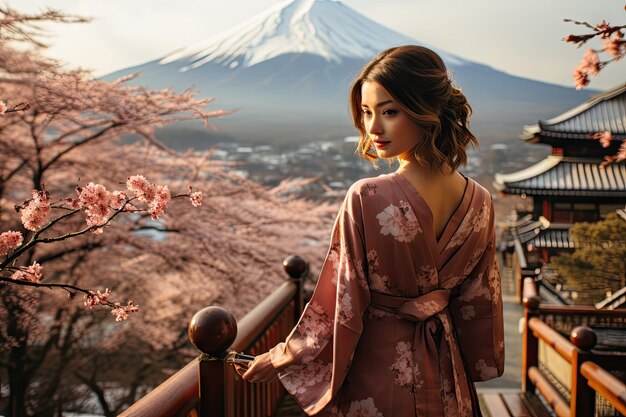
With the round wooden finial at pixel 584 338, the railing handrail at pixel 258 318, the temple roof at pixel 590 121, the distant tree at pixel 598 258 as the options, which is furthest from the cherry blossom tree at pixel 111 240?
the temple roof at pixel 590 121

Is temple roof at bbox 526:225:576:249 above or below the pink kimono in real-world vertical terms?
below

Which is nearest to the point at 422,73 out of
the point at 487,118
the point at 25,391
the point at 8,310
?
the point at 8,310

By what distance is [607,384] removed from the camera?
1808 millimetres

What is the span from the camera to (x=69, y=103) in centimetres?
277

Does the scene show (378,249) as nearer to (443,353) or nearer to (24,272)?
(443,353)

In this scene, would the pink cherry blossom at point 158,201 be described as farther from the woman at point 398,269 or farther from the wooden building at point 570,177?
the wooden building at point 570,177

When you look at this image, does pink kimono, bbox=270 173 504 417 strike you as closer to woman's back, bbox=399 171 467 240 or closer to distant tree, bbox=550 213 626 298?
woman's back, bbox=399 171 467 240

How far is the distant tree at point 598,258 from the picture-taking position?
5789mm

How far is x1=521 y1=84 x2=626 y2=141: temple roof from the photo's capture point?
10094mm

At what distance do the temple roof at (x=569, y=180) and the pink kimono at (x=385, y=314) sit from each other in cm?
1004

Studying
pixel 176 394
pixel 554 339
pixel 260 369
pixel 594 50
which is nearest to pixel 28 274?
pixel 176 394

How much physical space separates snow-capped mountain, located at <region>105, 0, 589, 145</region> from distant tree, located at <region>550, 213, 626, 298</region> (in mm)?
2772

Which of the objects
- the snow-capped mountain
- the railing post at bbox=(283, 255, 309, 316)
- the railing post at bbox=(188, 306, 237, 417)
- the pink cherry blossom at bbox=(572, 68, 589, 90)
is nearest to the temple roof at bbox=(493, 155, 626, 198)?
the snow-capped mountain

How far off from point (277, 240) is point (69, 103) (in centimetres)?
287
